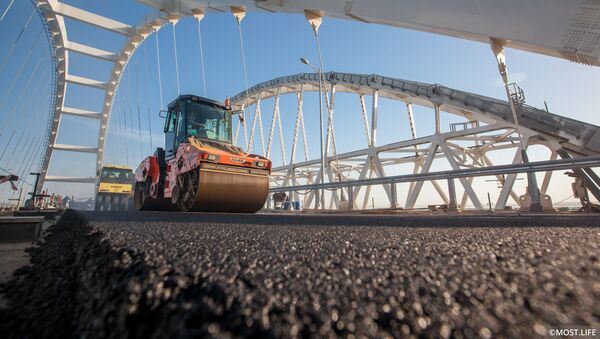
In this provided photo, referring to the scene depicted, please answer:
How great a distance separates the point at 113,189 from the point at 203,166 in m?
19.8

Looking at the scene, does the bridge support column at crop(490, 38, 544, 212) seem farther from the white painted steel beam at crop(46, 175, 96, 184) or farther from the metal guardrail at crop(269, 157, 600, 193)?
the white painted steel beam at crop(46, 175, 96, 184)

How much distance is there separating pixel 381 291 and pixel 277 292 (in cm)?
25

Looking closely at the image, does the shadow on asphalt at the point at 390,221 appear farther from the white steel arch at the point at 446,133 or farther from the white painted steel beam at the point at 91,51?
the white painted steel beam at the point at 91,51

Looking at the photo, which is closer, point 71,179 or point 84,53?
point 84,53

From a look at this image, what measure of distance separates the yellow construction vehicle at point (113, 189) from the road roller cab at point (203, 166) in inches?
637

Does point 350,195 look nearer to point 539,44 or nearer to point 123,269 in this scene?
point 539,44

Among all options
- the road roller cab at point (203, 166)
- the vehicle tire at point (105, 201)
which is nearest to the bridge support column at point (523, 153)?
the road roller cab at point (203, 166)

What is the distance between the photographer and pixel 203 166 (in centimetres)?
582

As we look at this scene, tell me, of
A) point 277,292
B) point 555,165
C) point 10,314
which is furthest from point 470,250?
point 555,165

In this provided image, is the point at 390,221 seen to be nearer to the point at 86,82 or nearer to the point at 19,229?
the point at 19,229

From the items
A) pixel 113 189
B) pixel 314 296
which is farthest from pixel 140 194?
pixel 113 189

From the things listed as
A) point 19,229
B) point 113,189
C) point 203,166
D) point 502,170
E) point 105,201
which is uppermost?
point 113,189

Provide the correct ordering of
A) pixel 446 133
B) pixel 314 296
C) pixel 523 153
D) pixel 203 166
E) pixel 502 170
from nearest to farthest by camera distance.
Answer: pixel 314 296, pixel 203 166, pixel 502 170, pixel 523 153, pixel 446 133

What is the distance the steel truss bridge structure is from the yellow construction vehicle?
10637mm
